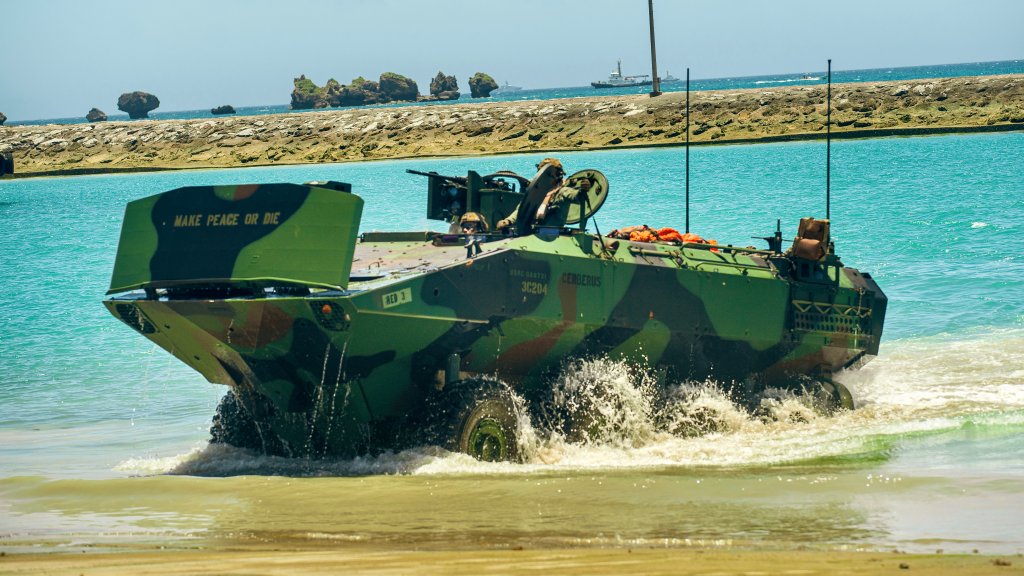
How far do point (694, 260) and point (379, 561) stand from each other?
689 centimetres

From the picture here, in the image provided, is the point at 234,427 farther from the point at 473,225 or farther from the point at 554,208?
the point at 554,208

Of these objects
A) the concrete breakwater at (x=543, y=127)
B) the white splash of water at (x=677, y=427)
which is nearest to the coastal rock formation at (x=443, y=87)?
the concrete breakwater at (x=543, y=127)

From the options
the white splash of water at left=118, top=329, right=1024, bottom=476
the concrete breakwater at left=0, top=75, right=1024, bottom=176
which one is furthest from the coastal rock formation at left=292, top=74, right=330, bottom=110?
the white splash of water at left=118, top=329, right=1024, bottom=476

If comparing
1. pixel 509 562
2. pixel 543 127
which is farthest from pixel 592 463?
pixel 543 127

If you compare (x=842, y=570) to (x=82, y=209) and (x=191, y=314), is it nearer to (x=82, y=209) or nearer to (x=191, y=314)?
(x=191, y=314)

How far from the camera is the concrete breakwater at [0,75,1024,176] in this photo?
200 feet

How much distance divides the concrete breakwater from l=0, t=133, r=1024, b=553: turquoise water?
32214 mm

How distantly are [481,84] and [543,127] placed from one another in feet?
359

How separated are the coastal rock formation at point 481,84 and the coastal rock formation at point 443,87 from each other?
521 inches

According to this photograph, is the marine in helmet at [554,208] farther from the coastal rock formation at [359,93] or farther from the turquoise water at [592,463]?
the coastal rock formation at [359,93]

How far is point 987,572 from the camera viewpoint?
25.7 ft

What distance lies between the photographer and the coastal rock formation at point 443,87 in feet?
520

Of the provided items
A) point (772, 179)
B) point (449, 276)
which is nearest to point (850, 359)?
point (449, 276)

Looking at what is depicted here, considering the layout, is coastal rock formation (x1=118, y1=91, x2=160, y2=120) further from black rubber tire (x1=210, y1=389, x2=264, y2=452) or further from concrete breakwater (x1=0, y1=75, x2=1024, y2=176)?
black rubber tire (x1=210, y1=389, x2=264, y2=452)
